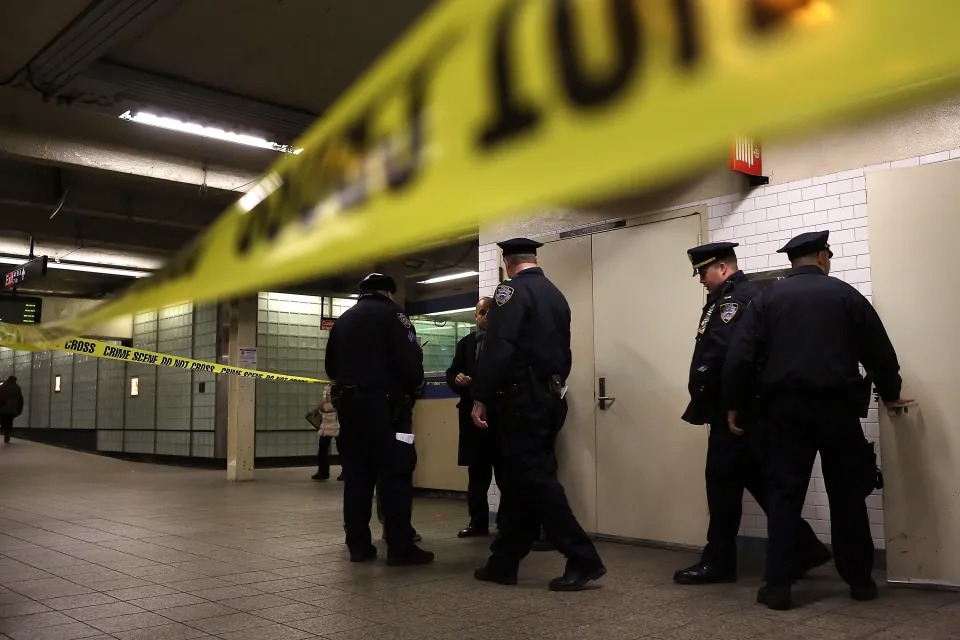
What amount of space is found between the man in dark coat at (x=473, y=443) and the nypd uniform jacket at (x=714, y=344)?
1.90 metres

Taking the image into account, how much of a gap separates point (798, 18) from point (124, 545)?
5729 millimetres

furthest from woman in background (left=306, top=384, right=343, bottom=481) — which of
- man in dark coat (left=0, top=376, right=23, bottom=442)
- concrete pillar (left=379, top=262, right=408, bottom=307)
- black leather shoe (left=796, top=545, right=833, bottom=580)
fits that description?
man in dark coat (left=0, top=376, right=23, bottom=442)

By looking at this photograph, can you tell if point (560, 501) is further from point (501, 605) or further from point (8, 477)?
point (8, 477)

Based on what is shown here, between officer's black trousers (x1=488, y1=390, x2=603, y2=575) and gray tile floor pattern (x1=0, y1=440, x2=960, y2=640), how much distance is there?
10.5 inches

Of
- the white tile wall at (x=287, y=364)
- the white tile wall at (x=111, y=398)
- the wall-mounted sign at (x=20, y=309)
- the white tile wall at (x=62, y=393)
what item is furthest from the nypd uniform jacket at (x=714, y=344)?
the white tile wall at (x=62, y=393)

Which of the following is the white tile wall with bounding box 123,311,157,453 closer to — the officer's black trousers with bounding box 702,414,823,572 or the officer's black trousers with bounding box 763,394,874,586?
the officer's black trousers with bounding box 702,414,823,572

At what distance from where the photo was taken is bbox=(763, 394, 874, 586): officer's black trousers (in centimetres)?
350

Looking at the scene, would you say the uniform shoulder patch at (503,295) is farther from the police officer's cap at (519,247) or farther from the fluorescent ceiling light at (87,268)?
the fluorescent ceiling light at (87,268)

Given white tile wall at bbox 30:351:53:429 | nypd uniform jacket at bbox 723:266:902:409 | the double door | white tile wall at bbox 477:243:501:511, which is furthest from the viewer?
white tile wall at bbox 30:351:53:429

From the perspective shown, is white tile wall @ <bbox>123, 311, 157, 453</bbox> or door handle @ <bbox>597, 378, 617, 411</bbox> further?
white tile wall @ <bbox>123, 311, 157, 453</bbox>

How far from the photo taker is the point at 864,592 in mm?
3652

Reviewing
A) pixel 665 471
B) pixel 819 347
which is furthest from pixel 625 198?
pixel 819 347

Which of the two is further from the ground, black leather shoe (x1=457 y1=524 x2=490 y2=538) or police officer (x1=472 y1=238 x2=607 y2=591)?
police officer (x1=472 y1=238 x2=607 y2=591)

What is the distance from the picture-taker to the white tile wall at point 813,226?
4441 millimetres
